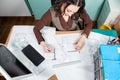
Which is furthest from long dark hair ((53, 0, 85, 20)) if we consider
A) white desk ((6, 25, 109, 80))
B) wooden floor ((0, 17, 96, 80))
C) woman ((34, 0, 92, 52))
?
wooden floor ((0, 17, 96, 80))

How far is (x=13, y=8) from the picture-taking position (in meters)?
2.20

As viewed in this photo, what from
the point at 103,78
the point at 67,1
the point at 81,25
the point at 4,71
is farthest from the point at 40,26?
the point at 103,78

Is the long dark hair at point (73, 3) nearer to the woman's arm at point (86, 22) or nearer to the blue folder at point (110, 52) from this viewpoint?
the woman's arm at point (86, 22)

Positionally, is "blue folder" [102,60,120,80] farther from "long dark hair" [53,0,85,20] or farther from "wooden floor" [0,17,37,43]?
"wooden floor" [0,17,37,43]

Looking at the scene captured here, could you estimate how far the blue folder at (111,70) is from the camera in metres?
0.84

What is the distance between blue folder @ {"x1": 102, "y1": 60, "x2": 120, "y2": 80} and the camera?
2.75ft

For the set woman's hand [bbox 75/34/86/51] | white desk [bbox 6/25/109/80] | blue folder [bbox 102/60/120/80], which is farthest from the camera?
woman's hand [bbox 75/34/86/51]

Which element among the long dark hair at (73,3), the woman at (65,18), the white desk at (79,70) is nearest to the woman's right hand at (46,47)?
the woman at (65,18)

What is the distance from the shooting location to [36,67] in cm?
107

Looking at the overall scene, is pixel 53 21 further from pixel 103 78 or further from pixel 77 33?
pixel 103 78

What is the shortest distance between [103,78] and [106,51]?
0.55 feet

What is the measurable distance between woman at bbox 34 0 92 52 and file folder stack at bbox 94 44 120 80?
253 mm

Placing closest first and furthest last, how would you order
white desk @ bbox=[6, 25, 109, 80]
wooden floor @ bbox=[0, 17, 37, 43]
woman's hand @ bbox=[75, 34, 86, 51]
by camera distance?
white desk @ bbox=[6, 25, 109, 80], woman's hand @ bbox=[75, 34, 86, 51], wooden floor @ bbox=[0, 17, 37, 43]

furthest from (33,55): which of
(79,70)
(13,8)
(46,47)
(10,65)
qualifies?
(13,8)
